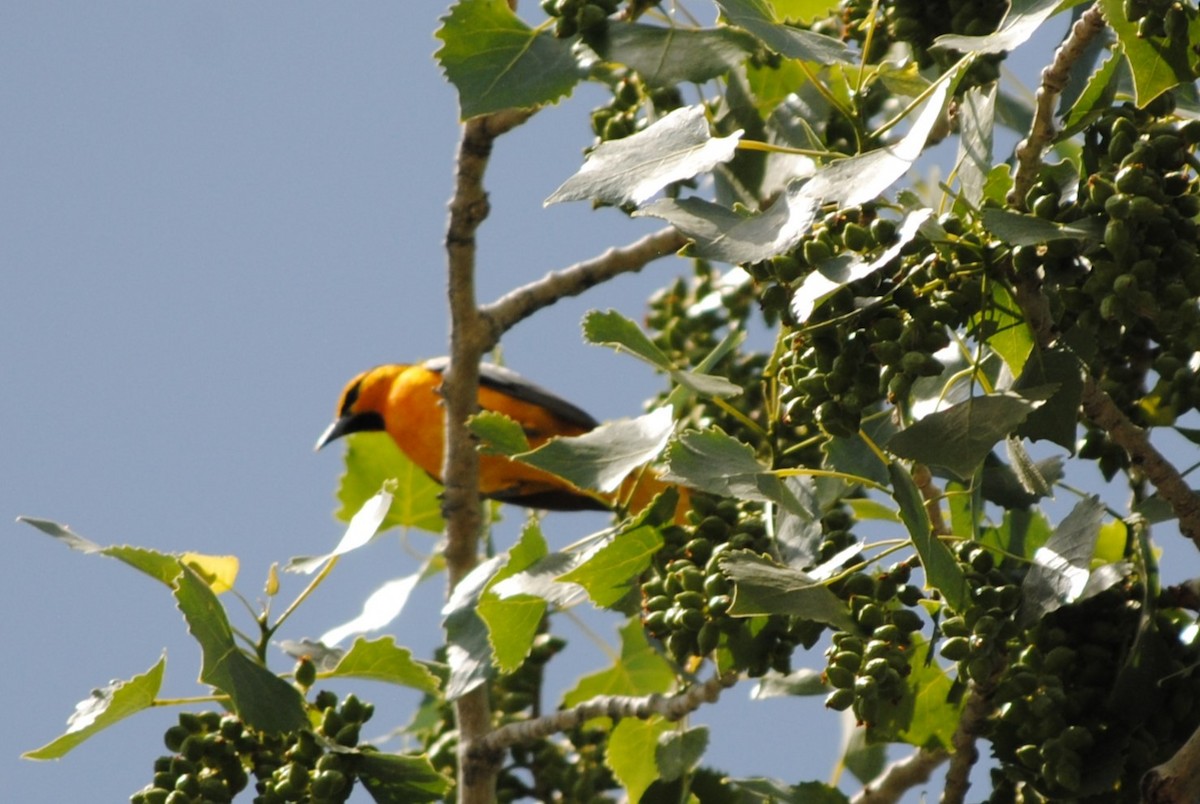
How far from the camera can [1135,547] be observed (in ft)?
6.57

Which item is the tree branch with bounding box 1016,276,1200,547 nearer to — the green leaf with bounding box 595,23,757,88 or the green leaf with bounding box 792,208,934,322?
the green leaf with bounding box 792,208,934,322

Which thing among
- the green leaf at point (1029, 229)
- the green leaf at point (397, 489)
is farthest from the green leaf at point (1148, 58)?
the green leaf at point (397, 489)

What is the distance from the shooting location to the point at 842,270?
1.54 m

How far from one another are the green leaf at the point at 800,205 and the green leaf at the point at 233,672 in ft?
2.85

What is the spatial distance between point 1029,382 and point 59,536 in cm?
149

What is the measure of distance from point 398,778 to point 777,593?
0.85 m

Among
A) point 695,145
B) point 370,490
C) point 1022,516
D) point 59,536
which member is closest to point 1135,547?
point 1022,516

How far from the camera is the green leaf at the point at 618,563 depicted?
7.21ft

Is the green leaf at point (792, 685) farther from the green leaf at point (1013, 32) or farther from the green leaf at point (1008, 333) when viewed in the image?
the green leaf at point (1013, 32)

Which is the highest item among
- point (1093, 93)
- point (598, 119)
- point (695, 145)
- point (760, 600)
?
point (598, 119)

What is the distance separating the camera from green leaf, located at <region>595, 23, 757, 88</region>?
6.72ft

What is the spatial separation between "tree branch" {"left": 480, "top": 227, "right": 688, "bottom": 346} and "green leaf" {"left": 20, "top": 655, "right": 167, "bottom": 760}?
50.5 inches

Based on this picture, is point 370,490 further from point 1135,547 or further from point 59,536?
point 1135,547

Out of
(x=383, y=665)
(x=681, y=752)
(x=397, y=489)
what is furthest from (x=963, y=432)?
(x=397, y=489)
